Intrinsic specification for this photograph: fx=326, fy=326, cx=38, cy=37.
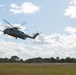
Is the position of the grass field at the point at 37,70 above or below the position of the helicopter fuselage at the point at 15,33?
below

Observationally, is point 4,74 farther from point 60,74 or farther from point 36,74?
point 60,74

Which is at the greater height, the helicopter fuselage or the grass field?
the helicopter fuselage

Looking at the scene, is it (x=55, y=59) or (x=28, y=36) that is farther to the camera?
(x=55, y=59)

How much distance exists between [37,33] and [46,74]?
808 inches

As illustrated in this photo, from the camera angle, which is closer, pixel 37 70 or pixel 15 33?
pixel 15 33

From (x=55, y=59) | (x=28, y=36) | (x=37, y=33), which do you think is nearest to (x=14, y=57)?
(x=55, y=59)

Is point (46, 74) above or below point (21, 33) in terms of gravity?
below

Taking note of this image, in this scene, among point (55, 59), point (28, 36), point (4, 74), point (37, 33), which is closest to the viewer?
point (4, 74)

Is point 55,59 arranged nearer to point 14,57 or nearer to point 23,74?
point 14,57

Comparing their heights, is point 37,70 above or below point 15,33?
below

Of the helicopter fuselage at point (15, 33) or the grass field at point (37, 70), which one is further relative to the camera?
the helicopter fuselage at point (15, 33)

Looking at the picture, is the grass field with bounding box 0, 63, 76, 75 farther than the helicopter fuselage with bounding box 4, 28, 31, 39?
No

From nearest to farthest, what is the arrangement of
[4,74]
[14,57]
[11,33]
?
[4,74], [11,33], [14,57]

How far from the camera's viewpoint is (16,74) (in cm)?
4722
